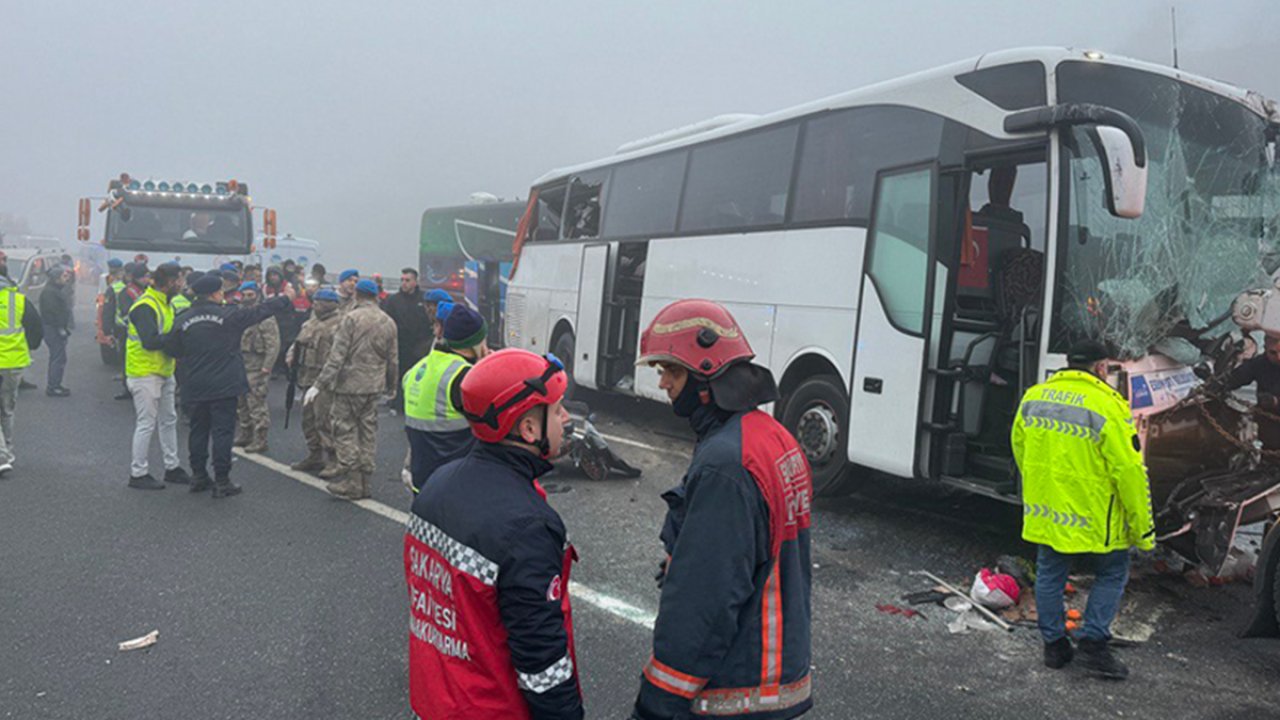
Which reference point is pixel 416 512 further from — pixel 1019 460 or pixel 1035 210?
pixel 1035 210

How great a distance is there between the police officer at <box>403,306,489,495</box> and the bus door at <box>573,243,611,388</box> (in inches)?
A: 254

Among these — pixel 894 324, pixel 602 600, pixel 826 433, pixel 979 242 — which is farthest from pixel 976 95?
pixel 602 600

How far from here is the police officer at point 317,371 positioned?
795 cm

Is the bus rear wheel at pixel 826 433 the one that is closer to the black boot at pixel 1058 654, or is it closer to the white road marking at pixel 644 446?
the white road marking at pixel 644 446

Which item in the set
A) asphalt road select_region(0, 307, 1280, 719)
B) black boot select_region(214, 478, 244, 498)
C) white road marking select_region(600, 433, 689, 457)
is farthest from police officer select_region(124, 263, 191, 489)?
white road marking select_region(600, 433, 689, 457)

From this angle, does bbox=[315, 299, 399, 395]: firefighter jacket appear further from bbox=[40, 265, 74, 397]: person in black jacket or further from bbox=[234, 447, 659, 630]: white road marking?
bbox=[40, 265, 74, 397]: person in black jacket

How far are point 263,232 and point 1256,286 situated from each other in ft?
49.8

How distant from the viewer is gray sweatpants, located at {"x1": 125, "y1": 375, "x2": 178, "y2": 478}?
7.19 metres

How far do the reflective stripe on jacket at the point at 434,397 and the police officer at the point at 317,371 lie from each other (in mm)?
3755

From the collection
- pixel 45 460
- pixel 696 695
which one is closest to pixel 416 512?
pixel 696 695

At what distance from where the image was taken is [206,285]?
7094 mm

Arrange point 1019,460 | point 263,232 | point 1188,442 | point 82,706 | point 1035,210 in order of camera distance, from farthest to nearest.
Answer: point 263,232, point 1035,210, point 1188,442, point 1019,460, point 82,706

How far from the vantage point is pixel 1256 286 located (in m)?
5.71

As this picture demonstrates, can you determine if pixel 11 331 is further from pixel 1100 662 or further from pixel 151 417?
pixel 1100 662
